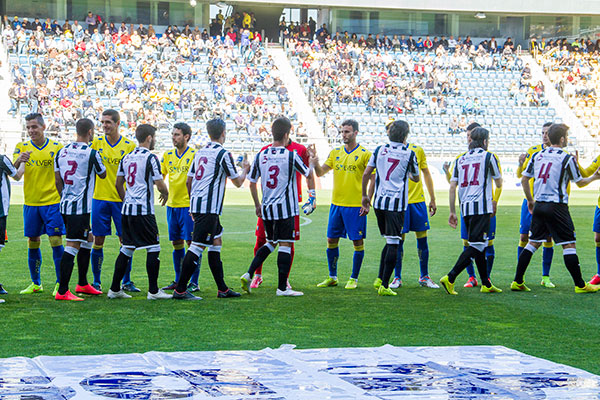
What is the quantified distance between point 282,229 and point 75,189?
2107mm

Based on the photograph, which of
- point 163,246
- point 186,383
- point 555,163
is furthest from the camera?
point 163,246

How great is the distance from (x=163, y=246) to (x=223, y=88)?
22.9 meters

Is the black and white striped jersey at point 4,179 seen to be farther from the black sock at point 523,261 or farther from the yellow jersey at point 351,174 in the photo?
the black sock at point 523,261

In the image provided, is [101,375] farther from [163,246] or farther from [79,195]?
[163,246]

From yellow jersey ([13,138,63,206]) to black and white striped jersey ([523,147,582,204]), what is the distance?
5.11 metres

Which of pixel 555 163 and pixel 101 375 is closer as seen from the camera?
pixel 101 375

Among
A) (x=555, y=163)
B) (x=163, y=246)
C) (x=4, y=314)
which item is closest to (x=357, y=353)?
(x=4, y=314)

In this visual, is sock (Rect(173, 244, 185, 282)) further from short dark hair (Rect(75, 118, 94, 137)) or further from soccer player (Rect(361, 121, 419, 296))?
soccer player (Rect(361, 121, 419, 296))

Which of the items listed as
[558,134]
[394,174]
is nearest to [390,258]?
[394,174]

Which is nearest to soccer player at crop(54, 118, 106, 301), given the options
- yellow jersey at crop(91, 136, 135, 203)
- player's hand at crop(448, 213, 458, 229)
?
yellow jersey at crop(91, 136, 135, 203)

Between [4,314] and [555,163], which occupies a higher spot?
[555,163]

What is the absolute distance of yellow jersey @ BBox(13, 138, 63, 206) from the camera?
8.31 m

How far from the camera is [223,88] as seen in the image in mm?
35219

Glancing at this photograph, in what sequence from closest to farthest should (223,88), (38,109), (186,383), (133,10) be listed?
(186,383)
(38,109)
(223,88)
(133,10)
